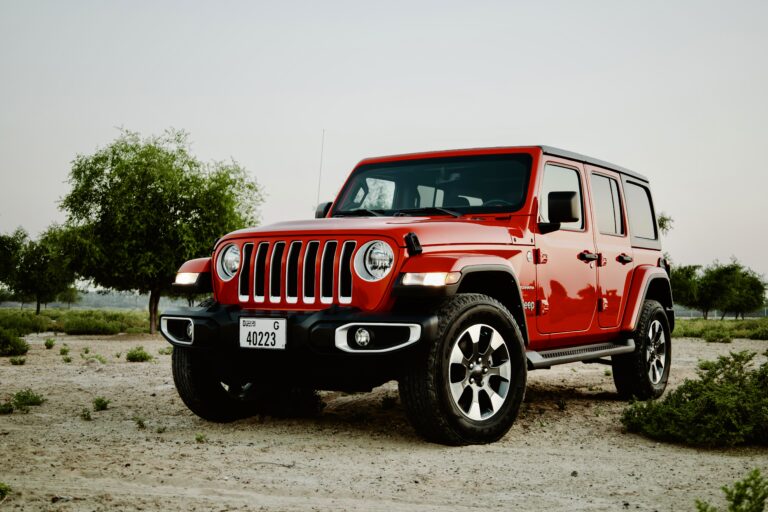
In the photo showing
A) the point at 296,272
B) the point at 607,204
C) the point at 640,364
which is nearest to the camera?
the point at 296,272

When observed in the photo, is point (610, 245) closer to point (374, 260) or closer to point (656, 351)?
point (656, 351)

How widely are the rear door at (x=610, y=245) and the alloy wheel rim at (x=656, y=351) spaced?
0.86 metres

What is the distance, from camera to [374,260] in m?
5.31

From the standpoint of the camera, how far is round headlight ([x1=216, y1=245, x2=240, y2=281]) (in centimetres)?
585

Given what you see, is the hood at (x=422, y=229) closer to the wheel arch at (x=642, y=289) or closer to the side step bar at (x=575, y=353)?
the side step bar at (x=575, y=353)

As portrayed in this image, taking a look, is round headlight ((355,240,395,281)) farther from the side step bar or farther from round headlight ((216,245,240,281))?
the side step bar

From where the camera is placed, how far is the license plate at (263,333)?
5.31 m

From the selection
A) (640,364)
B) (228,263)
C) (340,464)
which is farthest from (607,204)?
(340,464)

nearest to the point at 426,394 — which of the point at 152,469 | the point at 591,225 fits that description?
the point at 152,469

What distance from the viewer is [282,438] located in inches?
231

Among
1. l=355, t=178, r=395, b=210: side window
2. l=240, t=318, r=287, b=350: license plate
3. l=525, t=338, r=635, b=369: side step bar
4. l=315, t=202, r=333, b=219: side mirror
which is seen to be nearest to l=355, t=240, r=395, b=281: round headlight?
l=240, t=318, r=287, b=350: license plate

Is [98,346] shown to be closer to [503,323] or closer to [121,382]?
[121,382]

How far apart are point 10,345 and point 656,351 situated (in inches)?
459

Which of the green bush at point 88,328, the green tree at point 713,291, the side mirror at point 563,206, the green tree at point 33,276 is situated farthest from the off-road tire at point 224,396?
the green tree at point 713,291
